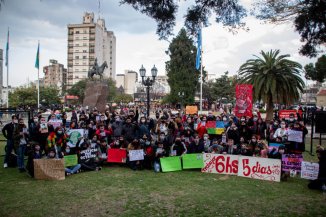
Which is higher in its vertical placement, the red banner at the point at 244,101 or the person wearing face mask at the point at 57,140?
the red banner at the point at 244,101

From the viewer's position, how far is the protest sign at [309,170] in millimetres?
9844

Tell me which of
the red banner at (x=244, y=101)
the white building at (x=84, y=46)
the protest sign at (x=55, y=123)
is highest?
the white building at (x=84, y=46)

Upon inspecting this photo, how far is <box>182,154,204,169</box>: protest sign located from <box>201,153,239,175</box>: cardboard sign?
0.57ft

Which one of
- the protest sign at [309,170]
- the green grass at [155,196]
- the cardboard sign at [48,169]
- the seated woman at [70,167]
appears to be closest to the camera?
the green grass at [155,196]

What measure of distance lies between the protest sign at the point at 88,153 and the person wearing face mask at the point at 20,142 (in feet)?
7.78

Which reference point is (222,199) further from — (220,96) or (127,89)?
(127,89)

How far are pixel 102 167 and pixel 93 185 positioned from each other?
9.51 feet

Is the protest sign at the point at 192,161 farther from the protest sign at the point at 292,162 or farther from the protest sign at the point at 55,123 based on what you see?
the protest sign at the point at 55,123

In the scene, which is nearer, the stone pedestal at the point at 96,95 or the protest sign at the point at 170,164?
the protest sign at the point at 170,164

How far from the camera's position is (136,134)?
1405 cm

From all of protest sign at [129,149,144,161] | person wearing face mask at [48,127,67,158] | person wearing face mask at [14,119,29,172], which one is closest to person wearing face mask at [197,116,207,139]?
protest sign at [129,149,144,161]

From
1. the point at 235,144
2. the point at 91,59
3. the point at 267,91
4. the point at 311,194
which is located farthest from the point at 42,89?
the point at 311,194

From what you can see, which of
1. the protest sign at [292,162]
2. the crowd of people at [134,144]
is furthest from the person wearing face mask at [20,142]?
the protest sign at [292,162]

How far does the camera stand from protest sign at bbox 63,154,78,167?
1099 centimetres
